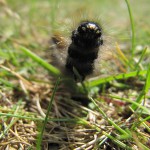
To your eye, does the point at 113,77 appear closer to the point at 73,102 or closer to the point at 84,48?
the point at 73,102

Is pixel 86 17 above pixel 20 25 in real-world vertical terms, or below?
below

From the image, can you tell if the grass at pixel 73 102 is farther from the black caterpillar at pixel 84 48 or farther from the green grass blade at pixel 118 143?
the black caterpillar at pixel 84 48

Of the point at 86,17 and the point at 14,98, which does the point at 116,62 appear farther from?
the point at 14,98

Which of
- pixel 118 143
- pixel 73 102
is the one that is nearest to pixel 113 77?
pixel 73 102

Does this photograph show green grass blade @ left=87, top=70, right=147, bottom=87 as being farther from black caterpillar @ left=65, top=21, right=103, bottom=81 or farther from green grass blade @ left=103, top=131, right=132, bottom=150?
green grass blade @ left=103, top=131, right=132, bottom=150

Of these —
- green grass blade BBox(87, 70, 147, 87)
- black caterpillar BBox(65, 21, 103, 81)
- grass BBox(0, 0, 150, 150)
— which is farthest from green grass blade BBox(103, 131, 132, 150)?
green grass blade BBox(87, 70, 147, 87)

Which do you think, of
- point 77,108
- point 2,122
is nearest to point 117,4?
point 77,108

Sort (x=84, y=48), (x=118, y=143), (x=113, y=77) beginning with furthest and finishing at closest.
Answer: (x=113, y=77), (x=84, y=48), (x=118, y=143)
